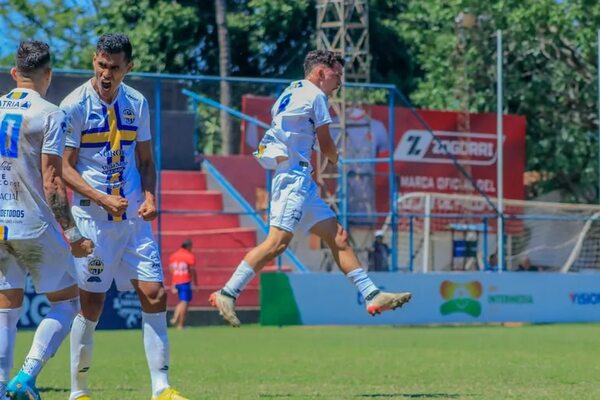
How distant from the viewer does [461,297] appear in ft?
90.2

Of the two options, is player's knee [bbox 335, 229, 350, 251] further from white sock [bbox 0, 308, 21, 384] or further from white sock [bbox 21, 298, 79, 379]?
white sock [bbox 0, 308, 21, 384]

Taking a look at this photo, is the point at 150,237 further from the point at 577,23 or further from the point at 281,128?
the point at 577,23

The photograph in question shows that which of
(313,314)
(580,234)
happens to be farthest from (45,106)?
(580,234)

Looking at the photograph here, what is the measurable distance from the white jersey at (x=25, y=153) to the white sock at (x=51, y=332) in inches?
25.7

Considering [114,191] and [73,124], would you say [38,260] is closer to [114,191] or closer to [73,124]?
[114,191]

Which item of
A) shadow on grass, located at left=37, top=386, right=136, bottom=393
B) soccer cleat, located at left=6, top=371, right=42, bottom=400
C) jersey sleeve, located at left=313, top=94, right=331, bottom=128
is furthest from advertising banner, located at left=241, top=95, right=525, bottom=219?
soccer cleat, located at left=6, top=371, right=42, bottom=400

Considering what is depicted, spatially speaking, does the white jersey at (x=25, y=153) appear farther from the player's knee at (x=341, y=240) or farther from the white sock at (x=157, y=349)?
the player's knee at (x=341, y=240)

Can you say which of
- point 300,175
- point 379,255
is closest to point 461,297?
point 379,255

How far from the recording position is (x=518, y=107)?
39156 mm

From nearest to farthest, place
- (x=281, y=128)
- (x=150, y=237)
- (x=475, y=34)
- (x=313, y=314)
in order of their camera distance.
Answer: (x=150, y=237), (x=281, y=128), (x=313, y=314), (x=475, y=34)

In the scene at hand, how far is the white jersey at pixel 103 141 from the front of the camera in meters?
8.88

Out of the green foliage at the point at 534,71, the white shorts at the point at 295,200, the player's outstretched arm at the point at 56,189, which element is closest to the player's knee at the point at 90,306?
the player's outstretched arm at the point at 56,189

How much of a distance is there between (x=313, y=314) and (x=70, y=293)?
1709 centimetres

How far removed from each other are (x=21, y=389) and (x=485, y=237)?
22861 mm
